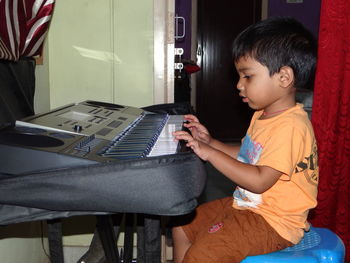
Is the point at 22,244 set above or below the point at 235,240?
below

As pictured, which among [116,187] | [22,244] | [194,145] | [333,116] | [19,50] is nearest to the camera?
[116,187]

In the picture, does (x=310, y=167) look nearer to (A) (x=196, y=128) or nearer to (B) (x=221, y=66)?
(A) (x=196, y=128)

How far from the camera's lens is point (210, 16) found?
5.34 m

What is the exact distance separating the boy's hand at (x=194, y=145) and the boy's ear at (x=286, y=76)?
30 cm

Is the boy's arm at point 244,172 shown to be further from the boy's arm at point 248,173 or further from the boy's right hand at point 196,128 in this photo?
the boy's right hand at point 196,128

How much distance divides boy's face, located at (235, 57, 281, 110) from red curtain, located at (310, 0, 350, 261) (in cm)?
98

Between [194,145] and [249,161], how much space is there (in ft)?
0.91

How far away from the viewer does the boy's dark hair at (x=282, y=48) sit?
45.0 inches

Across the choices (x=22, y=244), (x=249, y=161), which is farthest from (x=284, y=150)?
(x=22, y=244)

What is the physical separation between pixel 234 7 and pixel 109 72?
3.80m

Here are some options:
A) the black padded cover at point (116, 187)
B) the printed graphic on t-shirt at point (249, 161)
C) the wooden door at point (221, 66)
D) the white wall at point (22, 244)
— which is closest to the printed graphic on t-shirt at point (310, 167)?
the printed graphic on t-shirt at point (249, 161)

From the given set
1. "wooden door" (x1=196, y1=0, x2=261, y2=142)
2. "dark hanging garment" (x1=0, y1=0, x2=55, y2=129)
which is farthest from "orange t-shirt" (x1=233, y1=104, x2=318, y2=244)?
"wooden door" (x1=196, y1=0, x2=261, y2=142)

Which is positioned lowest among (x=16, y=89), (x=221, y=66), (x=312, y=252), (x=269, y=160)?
(x=312, y=252)

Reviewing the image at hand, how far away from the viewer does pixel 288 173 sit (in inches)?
41.5
